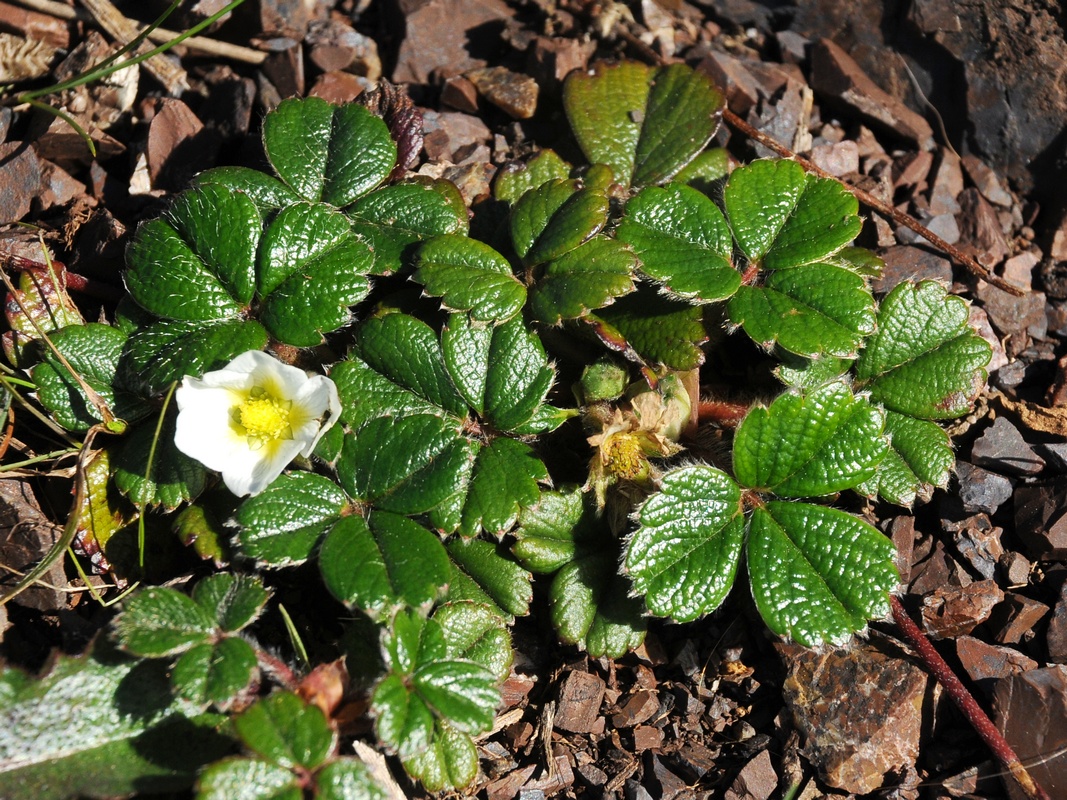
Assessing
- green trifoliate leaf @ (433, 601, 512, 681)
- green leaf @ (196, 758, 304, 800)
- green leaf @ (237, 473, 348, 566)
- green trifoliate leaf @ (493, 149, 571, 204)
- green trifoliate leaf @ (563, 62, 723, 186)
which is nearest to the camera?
green leaf @ (196, 758, 304, 800)

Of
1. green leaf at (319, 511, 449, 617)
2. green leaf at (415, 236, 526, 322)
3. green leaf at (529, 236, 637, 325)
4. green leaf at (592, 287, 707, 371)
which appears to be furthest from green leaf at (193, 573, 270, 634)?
green leaf at (592, 287, 707, 371)

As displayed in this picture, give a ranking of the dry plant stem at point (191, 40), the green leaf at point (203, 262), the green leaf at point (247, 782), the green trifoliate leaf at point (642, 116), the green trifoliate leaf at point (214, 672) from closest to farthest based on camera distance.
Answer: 1. the green leaf at point (247, 782)
2. the green trifoliate leaf at point (214, 672)
3. the green leaf at point (203, 262)
4. the green trifoliate leaf at point (642, 116)
5. the dry plant stem at point (191, 40)

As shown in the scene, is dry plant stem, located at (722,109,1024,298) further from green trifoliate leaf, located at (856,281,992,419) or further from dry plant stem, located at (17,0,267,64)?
dry plant stem, located at (17,0,267,64)

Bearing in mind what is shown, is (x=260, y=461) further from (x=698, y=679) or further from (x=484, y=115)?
(x=484, y=115)

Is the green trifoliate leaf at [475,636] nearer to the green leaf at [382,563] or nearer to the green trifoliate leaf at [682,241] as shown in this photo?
the green leaf at [382,563]

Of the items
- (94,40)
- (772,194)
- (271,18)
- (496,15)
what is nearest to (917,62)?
(772,194)

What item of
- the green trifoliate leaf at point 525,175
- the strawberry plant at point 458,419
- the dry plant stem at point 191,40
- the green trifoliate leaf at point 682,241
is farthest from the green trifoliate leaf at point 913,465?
the dry plant stem at point 191,40
